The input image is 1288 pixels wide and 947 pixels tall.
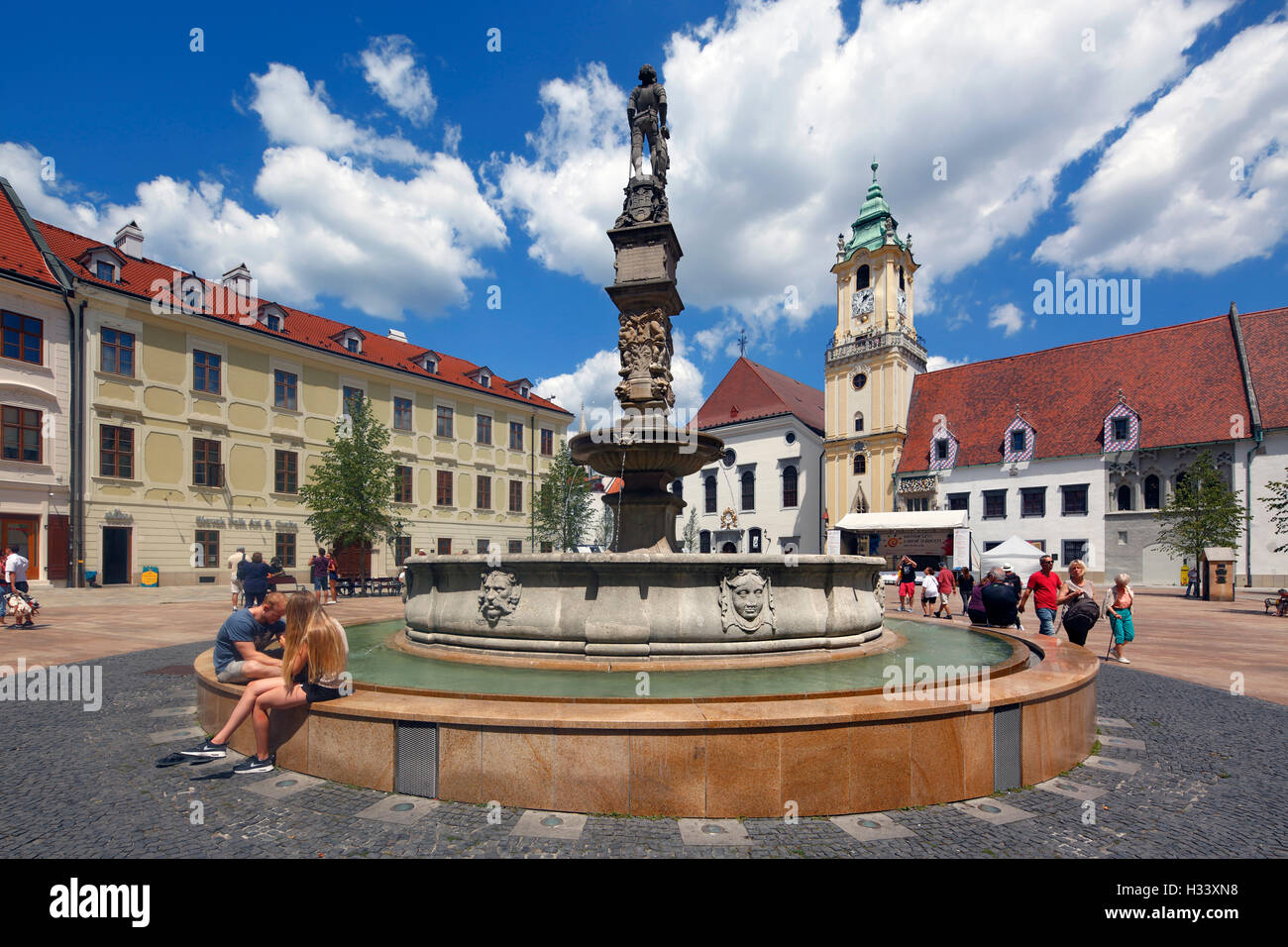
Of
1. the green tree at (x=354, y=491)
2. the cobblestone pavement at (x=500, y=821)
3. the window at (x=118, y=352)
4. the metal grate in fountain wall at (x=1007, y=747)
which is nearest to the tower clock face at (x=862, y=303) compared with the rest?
the green tree at (x=354, y=491)

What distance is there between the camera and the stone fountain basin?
6.18m

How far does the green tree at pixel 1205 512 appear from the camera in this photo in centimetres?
2886

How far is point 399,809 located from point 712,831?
77.8 inches

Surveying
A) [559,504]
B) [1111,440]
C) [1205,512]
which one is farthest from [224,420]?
[1111,440]

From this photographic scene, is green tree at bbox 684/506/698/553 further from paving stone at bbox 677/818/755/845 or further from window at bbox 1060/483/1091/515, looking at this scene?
paving stone at bbox 677/818/755/845

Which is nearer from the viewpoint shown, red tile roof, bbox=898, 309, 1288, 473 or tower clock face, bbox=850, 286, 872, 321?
red tile roof, bbox=898, 309, 1288, 473

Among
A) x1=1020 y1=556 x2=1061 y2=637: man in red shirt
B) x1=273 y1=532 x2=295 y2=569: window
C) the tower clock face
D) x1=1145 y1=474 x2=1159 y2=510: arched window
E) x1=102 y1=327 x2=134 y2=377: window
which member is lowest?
x1=273 y1=532 x2=295 y2=569: window

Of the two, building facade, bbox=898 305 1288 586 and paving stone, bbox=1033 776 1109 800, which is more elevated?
building facade, bbox=898 305 1288 586

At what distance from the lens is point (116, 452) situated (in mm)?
24891

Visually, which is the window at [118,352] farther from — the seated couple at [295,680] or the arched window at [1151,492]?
the arched window at [1151,492]

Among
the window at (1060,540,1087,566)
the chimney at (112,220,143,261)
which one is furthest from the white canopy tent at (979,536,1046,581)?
the chimney at (112,220,143,261)

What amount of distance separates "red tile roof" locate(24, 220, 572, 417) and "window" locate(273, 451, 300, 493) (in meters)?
5.60

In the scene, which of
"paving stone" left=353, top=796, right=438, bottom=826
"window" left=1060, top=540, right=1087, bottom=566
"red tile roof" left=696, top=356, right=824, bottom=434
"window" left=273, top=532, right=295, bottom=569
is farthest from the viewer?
"red tile roof" left=696, top=356, right=824, bottom=434
